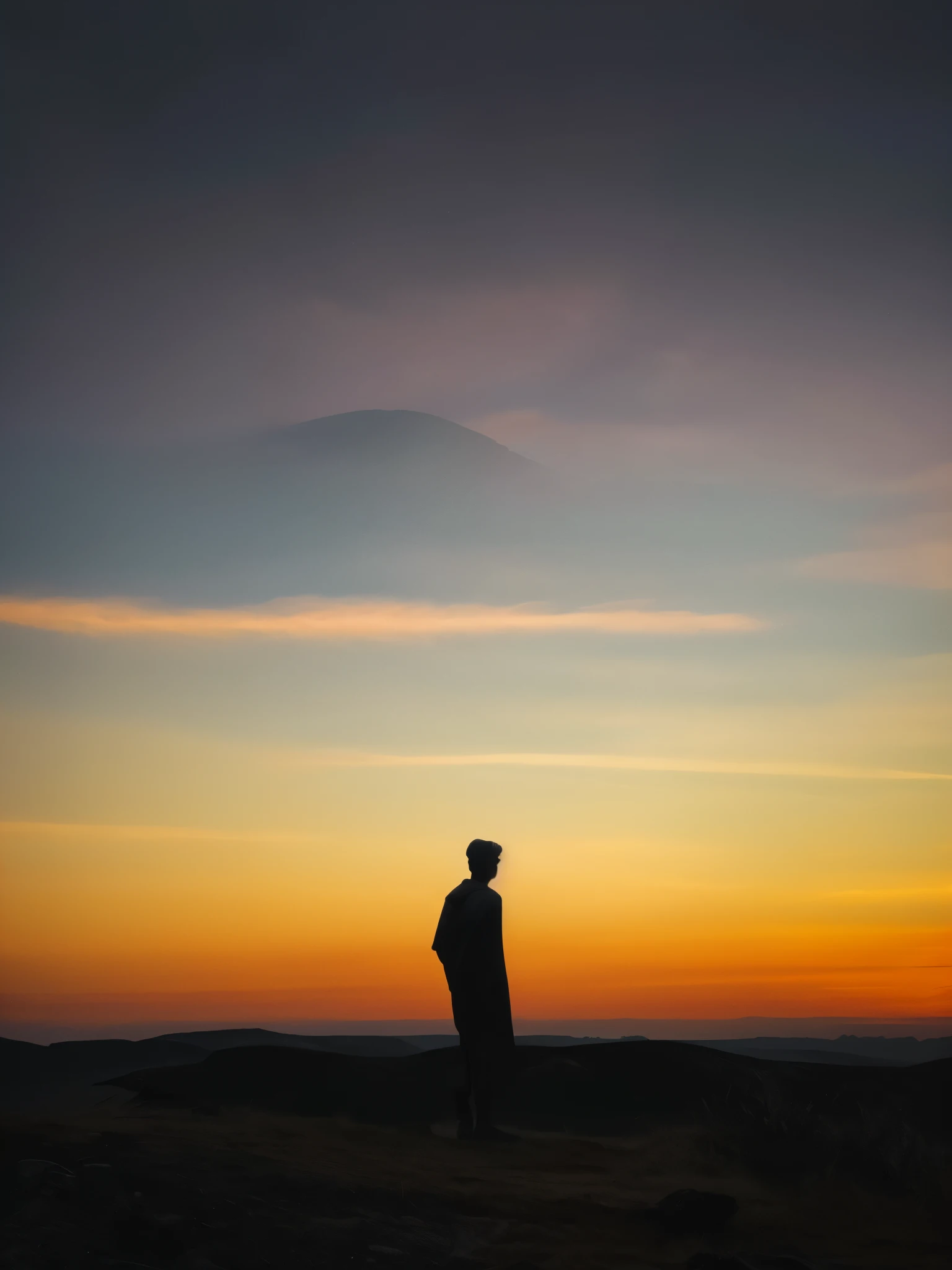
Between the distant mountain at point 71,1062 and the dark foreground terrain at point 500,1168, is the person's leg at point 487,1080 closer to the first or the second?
the dark foreground terrain at point 500,1168

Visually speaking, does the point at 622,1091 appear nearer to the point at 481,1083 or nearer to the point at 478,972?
the point at 481,1083

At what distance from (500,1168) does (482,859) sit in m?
2.87

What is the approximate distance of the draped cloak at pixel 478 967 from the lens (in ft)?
33.8

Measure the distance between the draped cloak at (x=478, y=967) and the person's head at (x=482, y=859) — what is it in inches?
5.5

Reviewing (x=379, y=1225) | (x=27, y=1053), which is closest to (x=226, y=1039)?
(x=27, y=1053)

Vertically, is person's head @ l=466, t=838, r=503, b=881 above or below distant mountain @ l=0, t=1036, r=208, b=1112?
above

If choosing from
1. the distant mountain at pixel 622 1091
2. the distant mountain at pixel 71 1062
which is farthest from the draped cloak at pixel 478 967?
the distant mountain at pixel 71 1062

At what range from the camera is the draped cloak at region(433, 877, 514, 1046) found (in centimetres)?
1030

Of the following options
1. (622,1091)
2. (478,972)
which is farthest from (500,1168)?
(622,1091)

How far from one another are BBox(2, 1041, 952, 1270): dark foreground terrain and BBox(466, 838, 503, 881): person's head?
200 centimetres

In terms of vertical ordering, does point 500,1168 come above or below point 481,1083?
below

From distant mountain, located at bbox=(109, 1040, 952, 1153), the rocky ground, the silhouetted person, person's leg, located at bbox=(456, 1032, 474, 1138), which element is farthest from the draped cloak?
the rocky ground

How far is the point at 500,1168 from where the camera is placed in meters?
8.58

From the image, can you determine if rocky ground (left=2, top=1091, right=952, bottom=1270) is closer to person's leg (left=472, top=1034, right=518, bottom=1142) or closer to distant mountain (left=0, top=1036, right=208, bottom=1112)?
person's leg (left=472, top=1034, right=518, bottom=1142)
